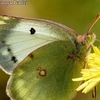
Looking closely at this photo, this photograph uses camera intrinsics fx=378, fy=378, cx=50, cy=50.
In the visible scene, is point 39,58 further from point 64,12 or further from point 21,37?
point 64,12

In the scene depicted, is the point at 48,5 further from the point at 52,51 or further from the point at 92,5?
the point at 52,51

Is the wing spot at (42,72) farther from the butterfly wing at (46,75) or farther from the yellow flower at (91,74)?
the yellow flower at (91,74)

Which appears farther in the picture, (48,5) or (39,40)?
(48,5)

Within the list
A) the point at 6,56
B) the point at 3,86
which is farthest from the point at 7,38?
the point at 3,86

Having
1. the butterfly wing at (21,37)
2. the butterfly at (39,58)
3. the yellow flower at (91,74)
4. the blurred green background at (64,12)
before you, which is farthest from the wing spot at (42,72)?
the blurred green background at (64,12)

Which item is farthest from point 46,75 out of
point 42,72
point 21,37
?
point 21,37
